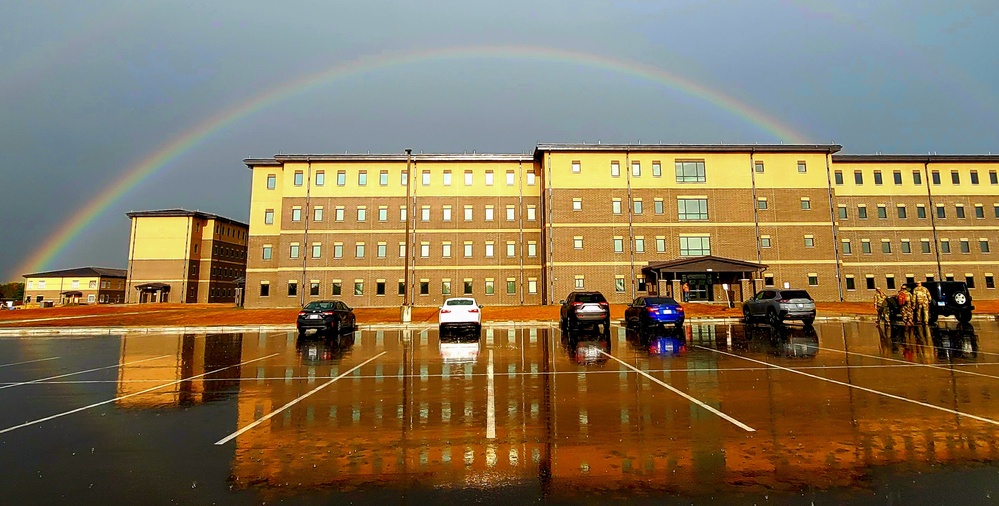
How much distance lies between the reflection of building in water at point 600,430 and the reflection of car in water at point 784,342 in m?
3.26

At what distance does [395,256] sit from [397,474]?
45.8 metres

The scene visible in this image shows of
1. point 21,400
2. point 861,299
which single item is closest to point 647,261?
point 861,299

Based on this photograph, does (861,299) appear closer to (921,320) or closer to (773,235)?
(773,235)

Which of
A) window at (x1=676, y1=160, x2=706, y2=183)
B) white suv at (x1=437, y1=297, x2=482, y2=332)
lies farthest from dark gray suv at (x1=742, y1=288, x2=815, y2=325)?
window at (x1=676, y1=160, x2=706, y2=183)

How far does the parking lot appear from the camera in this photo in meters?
4.52

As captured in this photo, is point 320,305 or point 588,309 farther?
point 320,305

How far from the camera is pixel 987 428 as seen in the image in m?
6.20

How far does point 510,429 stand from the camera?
6414 mm

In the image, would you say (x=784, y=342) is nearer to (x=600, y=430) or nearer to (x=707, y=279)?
(x=600, y=430)

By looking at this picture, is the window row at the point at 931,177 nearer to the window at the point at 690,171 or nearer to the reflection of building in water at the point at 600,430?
the window at the point at 690,171

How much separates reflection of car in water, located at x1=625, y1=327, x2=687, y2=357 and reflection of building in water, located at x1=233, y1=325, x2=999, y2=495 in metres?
3.61

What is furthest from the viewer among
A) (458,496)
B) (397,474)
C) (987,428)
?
(987,428)

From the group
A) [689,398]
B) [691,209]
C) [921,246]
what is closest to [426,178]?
[691,209]

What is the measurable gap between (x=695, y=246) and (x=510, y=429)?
1744 inches
